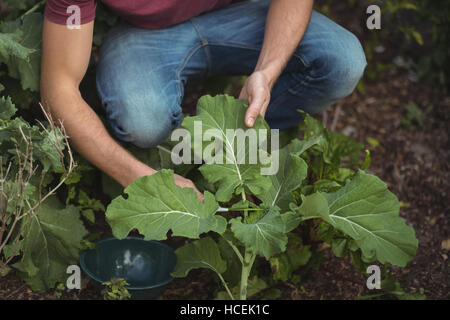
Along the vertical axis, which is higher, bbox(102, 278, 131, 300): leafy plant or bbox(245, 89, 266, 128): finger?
bbox(245, 89, 266, 128): finger

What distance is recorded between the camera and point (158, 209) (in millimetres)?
1609

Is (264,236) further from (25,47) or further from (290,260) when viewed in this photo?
(25,47)

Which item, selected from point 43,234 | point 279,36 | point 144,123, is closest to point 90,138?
point 144,123

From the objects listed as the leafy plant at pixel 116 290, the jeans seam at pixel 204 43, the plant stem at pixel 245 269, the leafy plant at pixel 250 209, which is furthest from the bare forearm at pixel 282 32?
the leafy plant at pixel 116 290

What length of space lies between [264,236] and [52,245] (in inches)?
32.6

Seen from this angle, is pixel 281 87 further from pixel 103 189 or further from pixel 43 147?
pixel 43 147

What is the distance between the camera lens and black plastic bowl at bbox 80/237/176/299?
2.00 m

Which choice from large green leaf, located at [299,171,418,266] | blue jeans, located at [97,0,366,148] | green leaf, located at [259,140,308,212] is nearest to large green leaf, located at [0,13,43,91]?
blue jeans, located at [97,0,366,148]

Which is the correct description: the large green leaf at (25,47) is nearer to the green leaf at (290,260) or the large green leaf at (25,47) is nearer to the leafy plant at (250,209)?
the leafy plant at (250,209)

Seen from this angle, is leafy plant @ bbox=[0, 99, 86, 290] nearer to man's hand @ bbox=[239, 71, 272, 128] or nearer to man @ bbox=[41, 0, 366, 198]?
man @ bbox=[41, 0, 366, 198]

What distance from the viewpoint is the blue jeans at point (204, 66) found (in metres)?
2.01
